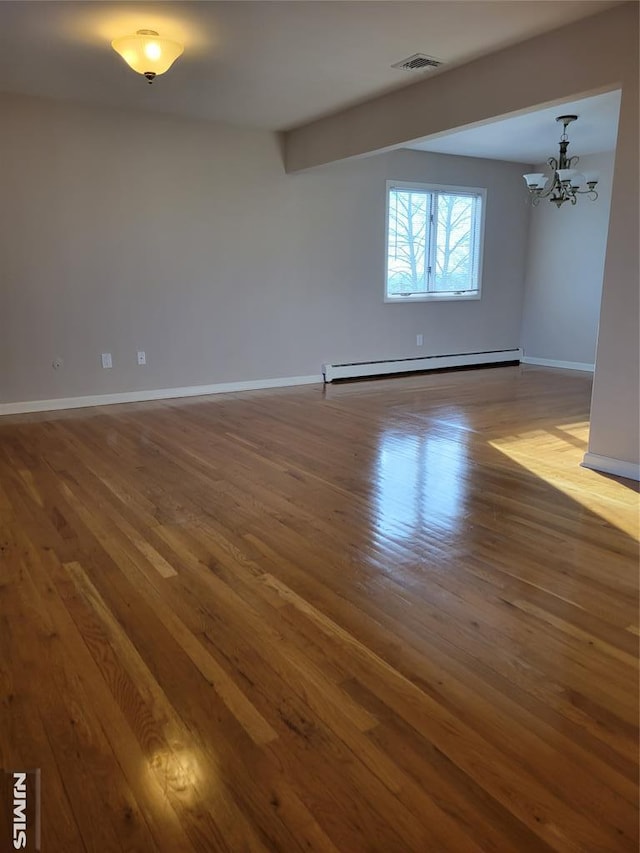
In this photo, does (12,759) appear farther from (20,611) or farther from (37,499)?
(37,499)

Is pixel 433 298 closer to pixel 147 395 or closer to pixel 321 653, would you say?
pixel 147 395

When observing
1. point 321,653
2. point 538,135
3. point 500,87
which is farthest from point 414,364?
point 321,653

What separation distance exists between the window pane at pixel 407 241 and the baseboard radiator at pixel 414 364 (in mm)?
827

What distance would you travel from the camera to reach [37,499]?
3.25 meters

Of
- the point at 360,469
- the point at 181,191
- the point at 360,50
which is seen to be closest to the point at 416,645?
A: the point at 360,469

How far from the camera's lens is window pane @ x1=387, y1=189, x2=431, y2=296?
23.5 feet

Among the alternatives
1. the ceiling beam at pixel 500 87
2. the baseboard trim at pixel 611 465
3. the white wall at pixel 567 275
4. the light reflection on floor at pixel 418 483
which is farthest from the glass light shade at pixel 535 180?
the baseboard trim at pixel 611 465

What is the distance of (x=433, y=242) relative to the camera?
7480mm

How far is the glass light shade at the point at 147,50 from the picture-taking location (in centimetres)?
352

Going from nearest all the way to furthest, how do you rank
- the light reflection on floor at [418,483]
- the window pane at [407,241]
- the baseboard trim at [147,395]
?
the light reflection on floor at [418,483] < the baseboard trim at [147,395] < the window pane at [407,241]

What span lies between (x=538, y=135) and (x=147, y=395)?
180 inches

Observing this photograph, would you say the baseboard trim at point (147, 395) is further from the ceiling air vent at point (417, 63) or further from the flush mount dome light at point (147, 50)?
the ceiling air vent at point (417, 63)

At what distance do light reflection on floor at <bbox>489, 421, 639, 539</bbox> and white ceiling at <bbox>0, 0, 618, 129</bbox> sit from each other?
98.0 inches

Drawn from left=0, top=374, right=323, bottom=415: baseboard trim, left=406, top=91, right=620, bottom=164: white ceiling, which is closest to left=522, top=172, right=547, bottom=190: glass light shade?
left=406, top=91, right=620, bottom=164: white ceiling
